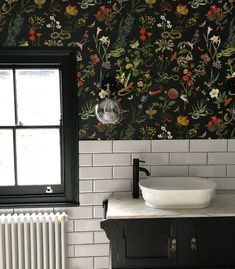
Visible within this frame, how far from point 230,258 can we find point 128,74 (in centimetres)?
143

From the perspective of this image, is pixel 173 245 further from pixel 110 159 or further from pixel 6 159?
pixel 6 159

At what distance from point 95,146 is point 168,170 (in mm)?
583

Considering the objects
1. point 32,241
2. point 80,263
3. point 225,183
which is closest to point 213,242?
point 225,183

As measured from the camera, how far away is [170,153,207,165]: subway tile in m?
2.58

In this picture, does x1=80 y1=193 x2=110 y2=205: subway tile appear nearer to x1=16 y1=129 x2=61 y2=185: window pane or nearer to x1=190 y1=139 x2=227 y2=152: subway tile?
x1=16 y1=129 x2=61 y2=185: window pane

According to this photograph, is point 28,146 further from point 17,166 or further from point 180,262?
point 180,262

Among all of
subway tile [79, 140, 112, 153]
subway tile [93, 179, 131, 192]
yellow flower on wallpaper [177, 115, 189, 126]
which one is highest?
yellow flower on wallpaper [177, 115, 189, 126]

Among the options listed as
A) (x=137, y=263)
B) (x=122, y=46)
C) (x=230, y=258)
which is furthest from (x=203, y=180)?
(x=122, y=46)

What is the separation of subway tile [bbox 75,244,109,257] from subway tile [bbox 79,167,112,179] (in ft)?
1.77

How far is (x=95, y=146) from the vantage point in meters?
2.55

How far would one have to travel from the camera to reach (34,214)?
2.53 meters

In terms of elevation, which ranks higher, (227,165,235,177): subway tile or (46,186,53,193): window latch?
(227,165,235,177): subway tile

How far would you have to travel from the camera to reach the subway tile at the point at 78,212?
2.60 meters

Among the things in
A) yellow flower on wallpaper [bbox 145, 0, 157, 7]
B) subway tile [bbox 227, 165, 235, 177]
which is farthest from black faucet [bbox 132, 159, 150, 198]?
yellow flower on wallpaper [bbox 145, 0, 157, 7]
